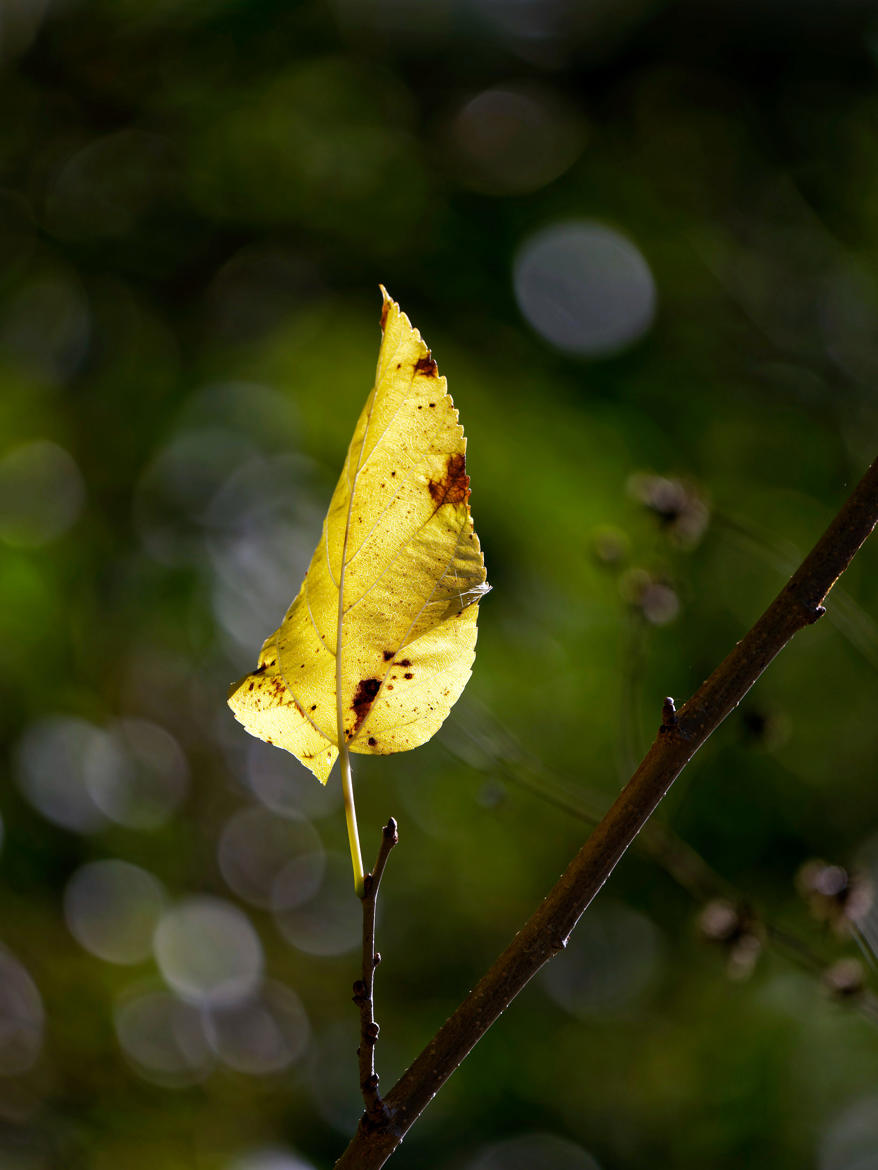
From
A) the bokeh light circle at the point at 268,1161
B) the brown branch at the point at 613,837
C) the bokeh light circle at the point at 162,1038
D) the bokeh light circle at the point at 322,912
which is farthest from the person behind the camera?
→ the bokeh light circle at the point at 322,912

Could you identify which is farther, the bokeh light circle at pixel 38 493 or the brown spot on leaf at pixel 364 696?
the bokeh light circle at pixel 38 493

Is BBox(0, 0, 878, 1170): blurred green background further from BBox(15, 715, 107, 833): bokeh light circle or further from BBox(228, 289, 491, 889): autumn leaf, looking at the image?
BBox(228, 289, 491, 889): autumn leaf

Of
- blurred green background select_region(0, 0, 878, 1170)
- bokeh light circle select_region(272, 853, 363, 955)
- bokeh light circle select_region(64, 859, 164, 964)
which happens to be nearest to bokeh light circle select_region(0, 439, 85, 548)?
blurred green background select_region(0, 0, 878, 1170)

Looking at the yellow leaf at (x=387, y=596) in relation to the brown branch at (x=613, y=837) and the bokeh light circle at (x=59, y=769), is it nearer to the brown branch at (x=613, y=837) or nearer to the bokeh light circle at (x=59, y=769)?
the brown branch at (x=613, y=837)

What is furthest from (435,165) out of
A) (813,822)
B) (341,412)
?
(813,822)

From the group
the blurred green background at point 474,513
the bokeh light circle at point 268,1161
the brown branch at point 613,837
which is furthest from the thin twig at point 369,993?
the bokeh light circle at point 268,1161

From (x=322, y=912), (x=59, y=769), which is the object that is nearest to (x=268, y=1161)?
(x=322, y=912)

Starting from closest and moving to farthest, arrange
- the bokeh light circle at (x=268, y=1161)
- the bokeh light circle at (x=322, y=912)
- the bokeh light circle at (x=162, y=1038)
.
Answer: the bokeh light circle at (x=268, y=1161) < the bokeh light circle at (x=162, y=1038) < the bokeh light circle at (x=322, y=912)

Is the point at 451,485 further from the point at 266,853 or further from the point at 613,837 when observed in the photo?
the point at 266,853
